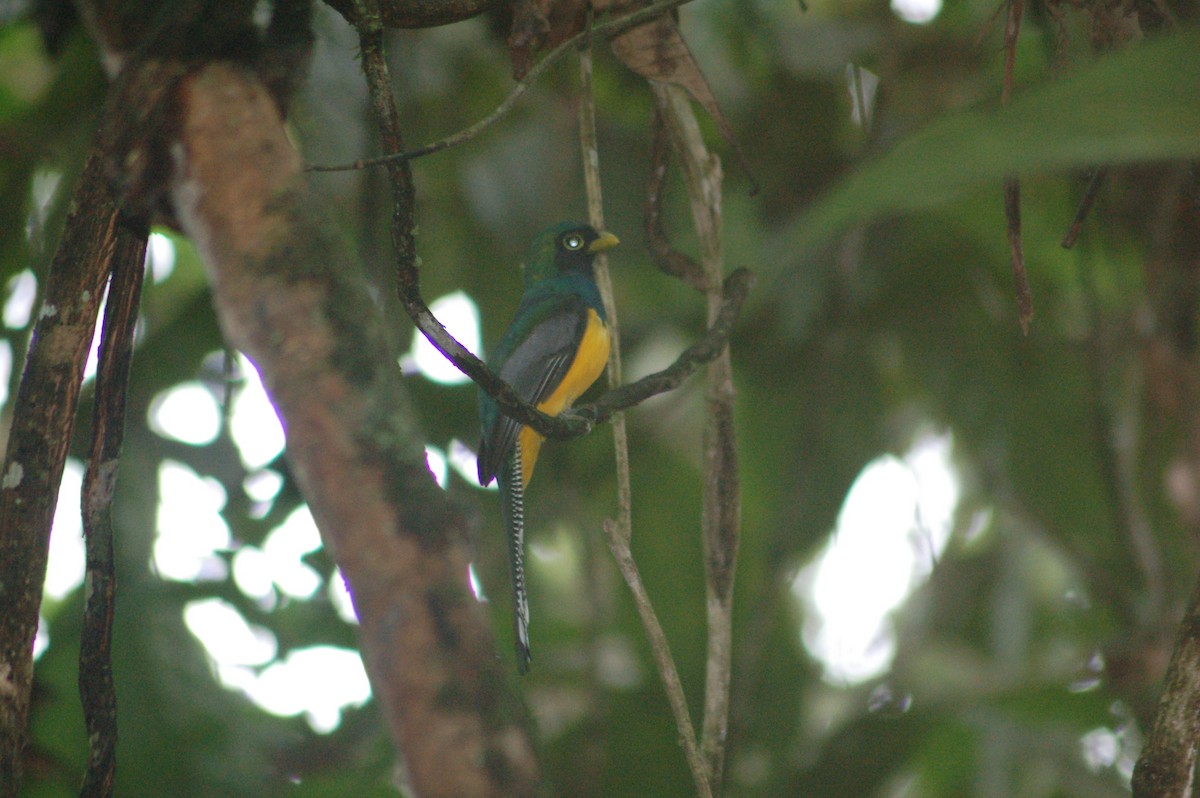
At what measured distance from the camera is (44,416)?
5.29 feet

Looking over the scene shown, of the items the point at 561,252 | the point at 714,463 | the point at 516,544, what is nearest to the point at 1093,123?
the point at 714,463

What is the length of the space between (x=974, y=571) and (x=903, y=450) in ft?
2.39

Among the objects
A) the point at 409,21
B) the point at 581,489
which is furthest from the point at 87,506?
the point at 581,489

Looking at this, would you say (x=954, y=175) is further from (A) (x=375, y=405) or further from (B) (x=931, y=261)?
(B) (x=931, y=261)

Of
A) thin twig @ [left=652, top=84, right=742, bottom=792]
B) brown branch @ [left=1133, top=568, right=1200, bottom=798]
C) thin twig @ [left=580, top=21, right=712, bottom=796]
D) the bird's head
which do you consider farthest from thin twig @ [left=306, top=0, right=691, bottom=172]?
brown branch @ [left=1133, top=568, right=1200, bottom=798]

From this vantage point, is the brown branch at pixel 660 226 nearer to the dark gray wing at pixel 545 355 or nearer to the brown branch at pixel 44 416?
the dark gray wing at pixel 545 355

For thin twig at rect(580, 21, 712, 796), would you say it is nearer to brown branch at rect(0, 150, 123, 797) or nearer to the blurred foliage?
brown branch at rect(0, 150, 123, 797)

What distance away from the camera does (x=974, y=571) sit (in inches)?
216

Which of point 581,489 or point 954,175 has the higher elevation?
point 581,489

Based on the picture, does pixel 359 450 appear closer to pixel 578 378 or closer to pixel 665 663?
pixel 665 663

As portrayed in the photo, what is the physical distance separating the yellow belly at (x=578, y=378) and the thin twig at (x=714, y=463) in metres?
0.48

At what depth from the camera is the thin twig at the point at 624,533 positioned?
157cm

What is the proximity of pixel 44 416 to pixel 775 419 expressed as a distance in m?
3.55

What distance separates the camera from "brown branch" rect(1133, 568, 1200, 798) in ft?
5.17
